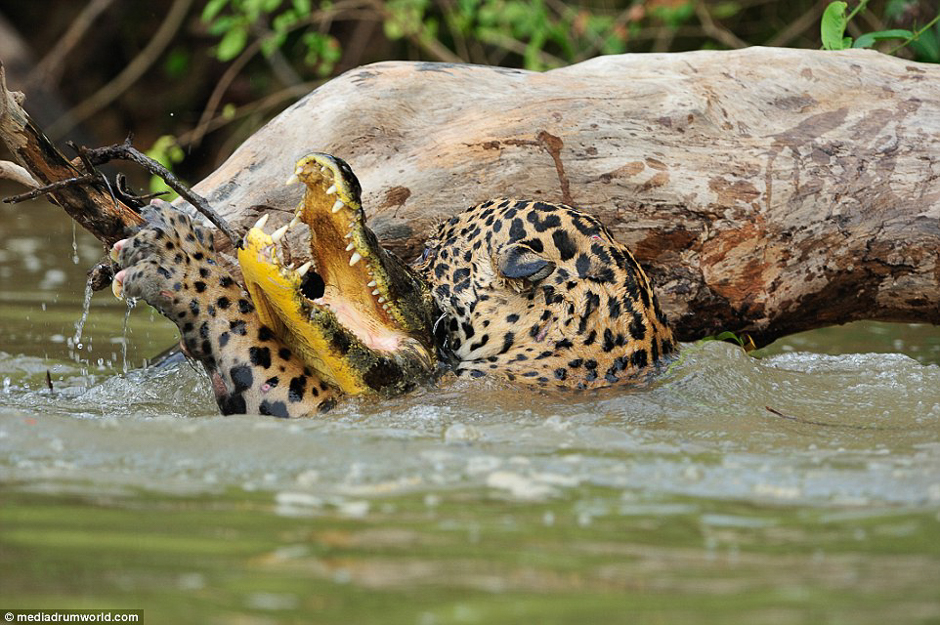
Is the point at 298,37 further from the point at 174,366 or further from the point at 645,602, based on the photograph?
the point at 645,602

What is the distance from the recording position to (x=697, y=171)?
5047mm

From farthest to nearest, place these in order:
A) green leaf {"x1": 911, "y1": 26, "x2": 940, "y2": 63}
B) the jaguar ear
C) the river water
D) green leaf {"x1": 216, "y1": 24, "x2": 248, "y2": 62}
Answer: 1. green leaf {"x1": 216, "y1": 24, "x2": 248, "y2": 62}
2. green leaf {"x1": 911, "y1": 26, "x2": 940, "y2": 63}
3. the jaguar ear
4. the river water

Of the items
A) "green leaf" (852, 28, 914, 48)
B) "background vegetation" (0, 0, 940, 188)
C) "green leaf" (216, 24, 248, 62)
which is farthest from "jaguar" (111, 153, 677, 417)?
"background vegetation" (0, 0, 940, 188)

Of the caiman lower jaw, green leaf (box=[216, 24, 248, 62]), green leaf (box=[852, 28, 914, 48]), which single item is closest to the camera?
the caiman lower jaw

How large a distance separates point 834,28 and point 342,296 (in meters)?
3.08

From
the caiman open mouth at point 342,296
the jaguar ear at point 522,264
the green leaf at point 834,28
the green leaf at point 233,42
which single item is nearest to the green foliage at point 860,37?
the green leaf at point 834,28

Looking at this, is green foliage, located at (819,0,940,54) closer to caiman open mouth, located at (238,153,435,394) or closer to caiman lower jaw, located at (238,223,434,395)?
caiman open mouth, located at (238,153,435,394)

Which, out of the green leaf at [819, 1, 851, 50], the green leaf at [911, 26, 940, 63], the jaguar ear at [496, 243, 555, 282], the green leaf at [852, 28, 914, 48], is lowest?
the jaguar ear at [496, 243, 555, 282]

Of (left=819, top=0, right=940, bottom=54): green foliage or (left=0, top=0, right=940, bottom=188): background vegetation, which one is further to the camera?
(left=0, top=0, right=940, bottom=188): background vegetation

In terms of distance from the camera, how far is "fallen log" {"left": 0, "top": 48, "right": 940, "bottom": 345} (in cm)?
505

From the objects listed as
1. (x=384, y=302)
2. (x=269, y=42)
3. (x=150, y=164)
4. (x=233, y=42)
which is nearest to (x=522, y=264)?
(x=384, y=302)

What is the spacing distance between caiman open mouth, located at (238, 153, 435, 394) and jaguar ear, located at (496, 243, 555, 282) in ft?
1.18

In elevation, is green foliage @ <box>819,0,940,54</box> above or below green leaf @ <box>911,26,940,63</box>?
above

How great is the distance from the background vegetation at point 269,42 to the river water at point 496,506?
5.79 m
